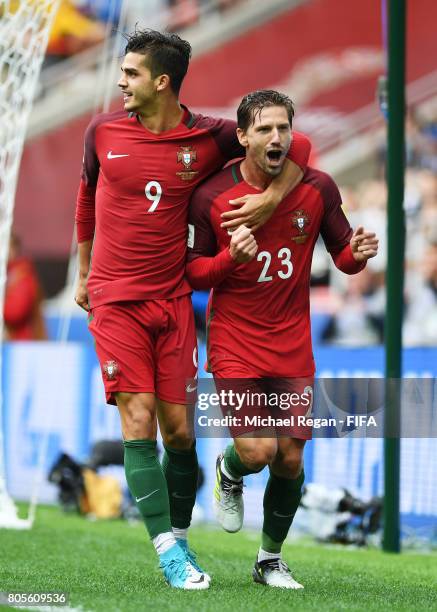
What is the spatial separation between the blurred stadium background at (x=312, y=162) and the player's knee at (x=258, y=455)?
356 cm

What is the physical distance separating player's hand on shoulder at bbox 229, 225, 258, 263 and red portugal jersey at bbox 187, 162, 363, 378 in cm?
→ 24

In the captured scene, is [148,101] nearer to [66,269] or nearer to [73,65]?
[66,269]

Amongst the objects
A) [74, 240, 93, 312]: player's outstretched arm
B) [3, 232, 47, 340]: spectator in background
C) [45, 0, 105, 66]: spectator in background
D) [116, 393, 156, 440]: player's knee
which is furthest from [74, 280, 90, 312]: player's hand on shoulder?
[45, 0, 105, 66]: spectator in background

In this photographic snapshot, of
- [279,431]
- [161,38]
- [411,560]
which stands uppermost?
[161,38]

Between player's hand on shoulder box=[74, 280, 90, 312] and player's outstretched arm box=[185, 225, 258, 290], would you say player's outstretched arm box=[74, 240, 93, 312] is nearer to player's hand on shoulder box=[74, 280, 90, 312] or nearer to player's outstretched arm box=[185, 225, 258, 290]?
player's hand on shoulder box=[74, 280, 90, 312]

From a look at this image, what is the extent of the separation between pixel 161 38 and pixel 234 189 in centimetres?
72

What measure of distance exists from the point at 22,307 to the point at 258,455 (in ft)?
28.5

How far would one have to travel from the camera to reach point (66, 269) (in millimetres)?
17469

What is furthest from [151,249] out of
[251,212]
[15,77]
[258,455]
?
[15,77]

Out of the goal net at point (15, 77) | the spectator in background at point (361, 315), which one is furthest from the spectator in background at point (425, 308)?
the goal net at point (15, 77)

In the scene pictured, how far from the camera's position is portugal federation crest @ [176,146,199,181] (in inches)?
222

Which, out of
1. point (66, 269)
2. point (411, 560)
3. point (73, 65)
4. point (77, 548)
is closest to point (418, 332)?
point (411, 560)

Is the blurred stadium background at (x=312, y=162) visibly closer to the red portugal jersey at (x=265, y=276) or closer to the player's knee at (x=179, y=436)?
the player's knee at (x=179, y=436)

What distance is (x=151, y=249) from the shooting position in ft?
18.3
